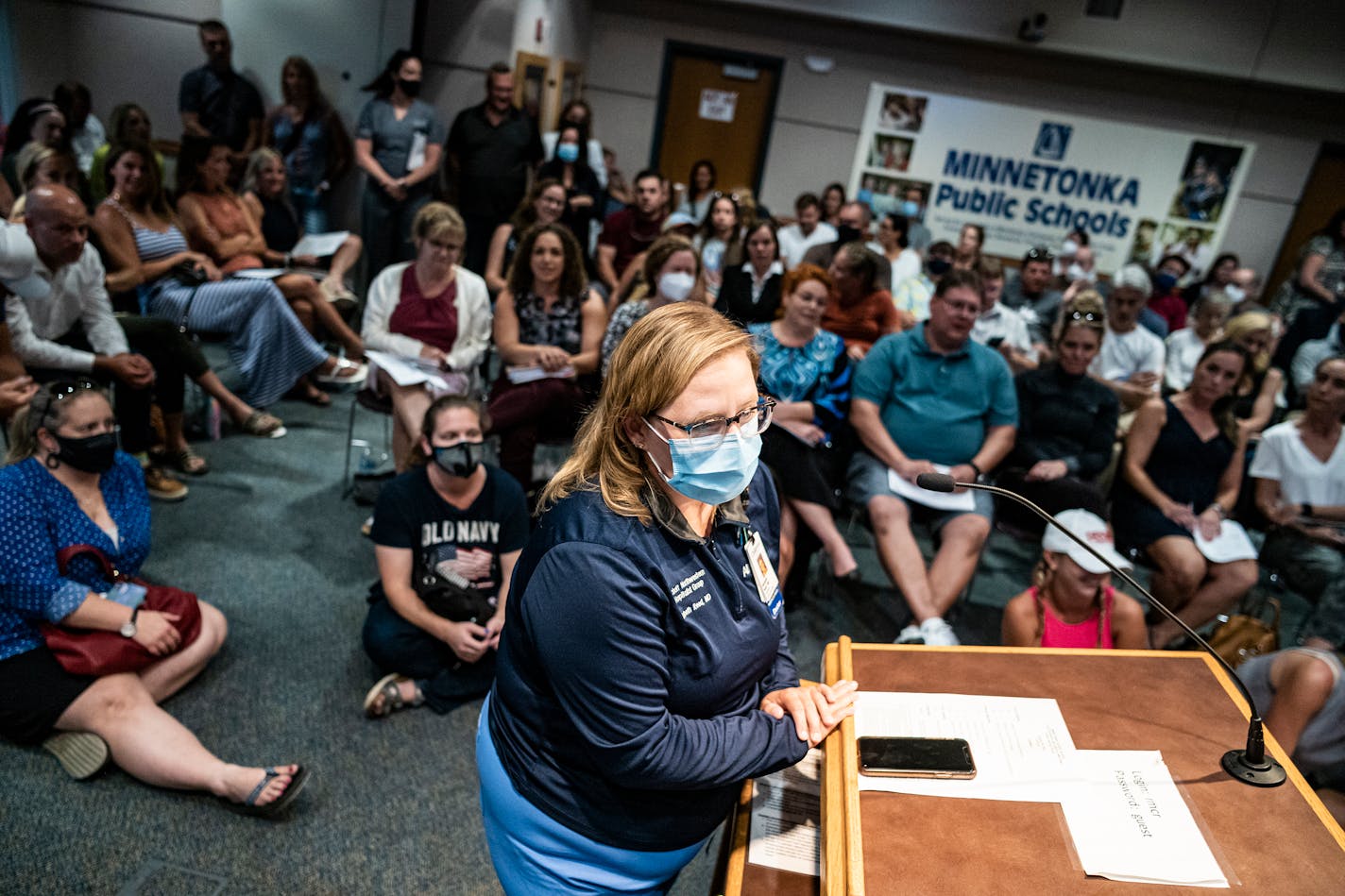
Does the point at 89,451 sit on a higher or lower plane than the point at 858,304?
A: lower

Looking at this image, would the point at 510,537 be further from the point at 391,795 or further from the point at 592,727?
the point at 592,727

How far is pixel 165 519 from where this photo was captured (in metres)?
3.35

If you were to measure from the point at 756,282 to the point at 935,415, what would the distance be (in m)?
1.57

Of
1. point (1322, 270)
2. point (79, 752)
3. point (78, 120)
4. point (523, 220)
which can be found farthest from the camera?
point (1322, 270)

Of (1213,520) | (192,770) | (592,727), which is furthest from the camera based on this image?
(1213,520)

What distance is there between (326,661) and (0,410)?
1283 mm

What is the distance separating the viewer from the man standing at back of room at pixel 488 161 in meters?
5.65

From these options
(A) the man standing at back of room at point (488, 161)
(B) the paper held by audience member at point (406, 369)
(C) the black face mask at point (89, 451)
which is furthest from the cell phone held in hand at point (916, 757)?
(A) the man standing at back of room at point (488, 161)

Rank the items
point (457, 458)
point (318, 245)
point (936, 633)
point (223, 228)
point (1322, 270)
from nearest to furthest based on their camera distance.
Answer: point (457, 458), point (936, 633), point (223, 228), point (318, 245), point (1322, 270)

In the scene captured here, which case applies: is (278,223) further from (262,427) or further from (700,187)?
(700,187)

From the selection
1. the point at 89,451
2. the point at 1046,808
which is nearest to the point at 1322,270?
the point at 1046,808

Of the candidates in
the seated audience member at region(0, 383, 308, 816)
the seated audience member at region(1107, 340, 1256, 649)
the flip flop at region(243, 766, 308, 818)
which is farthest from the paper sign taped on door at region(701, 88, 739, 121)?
the flip flop at region(243, 766, 308, 818)

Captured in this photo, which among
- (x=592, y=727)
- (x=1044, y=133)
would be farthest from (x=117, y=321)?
(x=1044, y=133)

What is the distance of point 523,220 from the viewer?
15.5 feet
